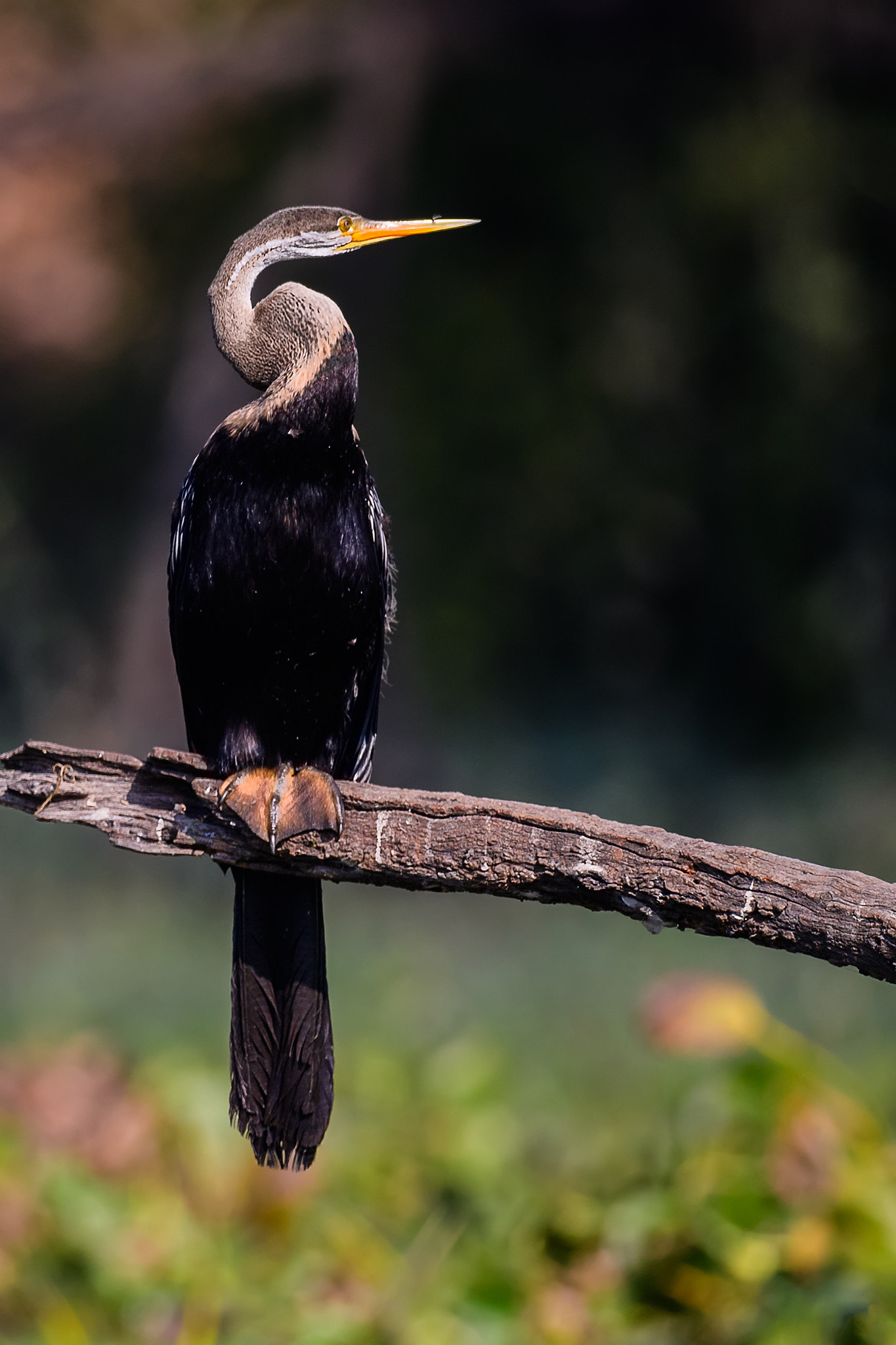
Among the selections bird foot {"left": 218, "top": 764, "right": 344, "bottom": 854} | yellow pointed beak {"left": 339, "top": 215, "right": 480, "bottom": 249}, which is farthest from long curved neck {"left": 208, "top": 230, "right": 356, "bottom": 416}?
bird foot {"left": 218, "top": 764, "right": 344, "bottom": 854}

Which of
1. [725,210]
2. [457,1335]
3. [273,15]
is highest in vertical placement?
[273,15]

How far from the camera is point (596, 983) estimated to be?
4871 millimetres

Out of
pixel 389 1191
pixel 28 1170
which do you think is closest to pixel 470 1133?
pixel 389 1191

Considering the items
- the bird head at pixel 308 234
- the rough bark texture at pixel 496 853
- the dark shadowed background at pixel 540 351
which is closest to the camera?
the rough bark texture at pixel 496 853

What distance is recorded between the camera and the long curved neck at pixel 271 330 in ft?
7.48

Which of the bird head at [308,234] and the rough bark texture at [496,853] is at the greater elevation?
the bird head at [308,234]

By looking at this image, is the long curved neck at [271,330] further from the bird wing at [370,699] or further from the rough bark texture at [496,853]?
the rough bark texture at [496,853]

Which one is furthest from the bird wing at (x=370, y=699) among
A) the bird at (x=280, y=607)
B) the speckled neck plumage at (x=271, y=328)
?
the speckled neck plumage at (x=271, y=328)

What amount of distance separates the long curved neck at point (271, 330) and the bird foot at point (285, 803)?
22.6 inches

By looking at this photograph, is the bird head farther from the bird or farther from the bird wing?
the bird wing

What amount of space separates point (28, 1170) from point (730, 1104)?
155 cm

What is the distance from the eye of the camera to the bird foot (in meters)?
2.12

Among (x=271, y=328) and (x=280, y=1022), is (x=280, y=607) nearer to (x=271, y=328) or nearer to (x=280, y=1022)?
(x=271, y=328)

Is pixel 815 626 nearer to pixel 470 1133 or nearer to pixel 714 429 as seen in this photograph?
pixel 714 429
